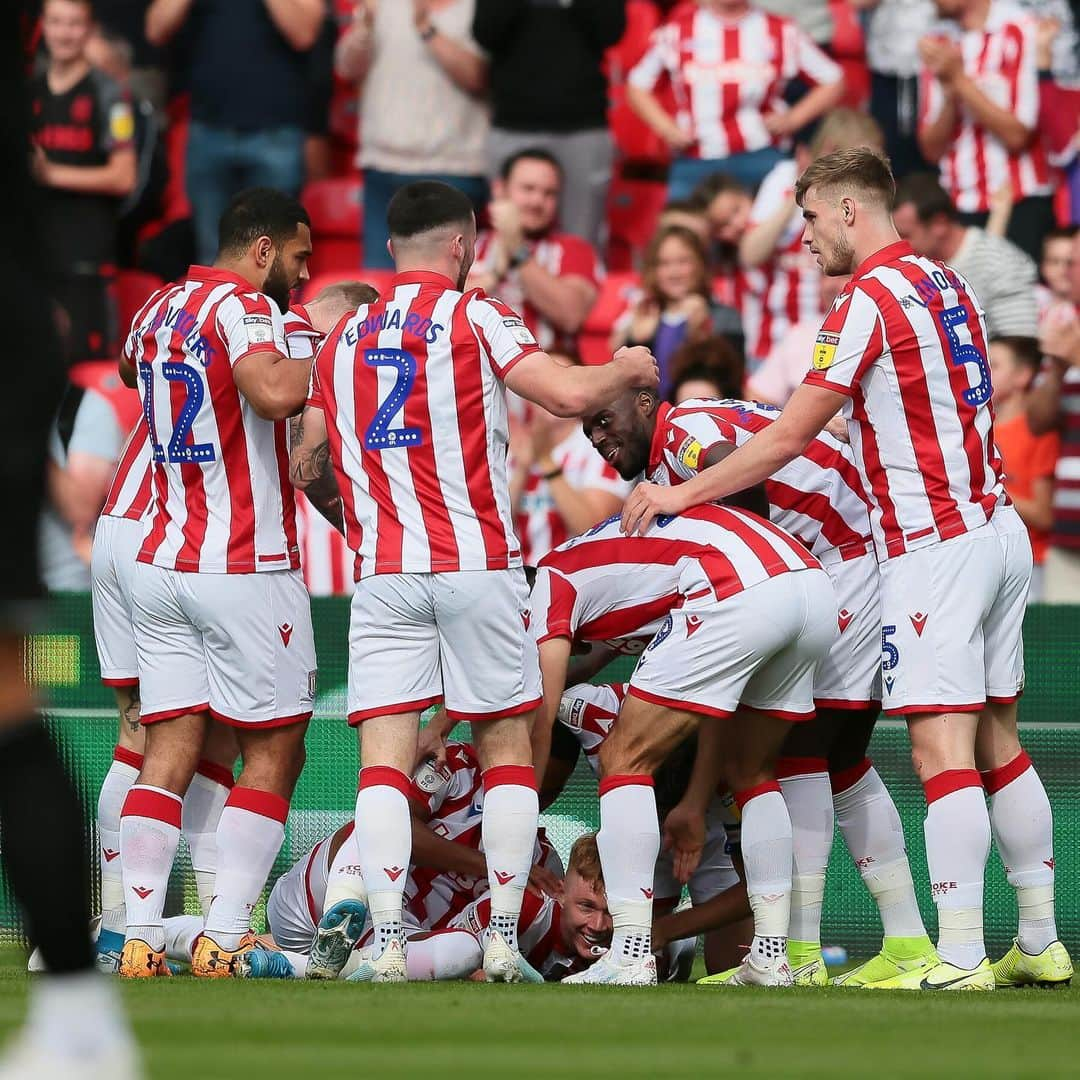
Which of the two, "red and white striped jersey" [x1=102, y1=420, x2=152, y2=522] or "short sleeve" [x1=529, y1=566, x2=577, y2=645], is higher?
"red and white striped jersey" [x1=102, y1=420, x2=152, y2=522]

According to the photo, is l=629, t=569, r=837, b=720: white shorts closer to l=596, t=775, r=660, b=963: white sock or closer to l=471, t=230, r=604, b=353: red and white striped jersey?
l=596, t=775, r=660, b=963: white sock

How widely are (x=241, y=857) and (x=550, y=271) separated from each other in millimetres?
5438

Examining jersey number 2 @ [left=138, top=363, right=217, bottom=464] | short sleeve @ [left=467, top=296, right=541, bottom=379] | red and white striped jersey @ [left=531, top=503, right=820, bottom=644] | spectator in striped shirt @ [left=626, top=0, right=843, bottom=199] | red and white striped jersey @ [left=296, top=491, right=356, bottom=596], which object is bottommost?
red and white striped jersey @ [left=296, top=491, right=356, bottom=596]

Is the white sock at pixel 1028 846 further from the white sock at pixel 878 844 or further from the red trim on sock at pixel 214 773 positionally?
the red trim on sock at pixel 214 773

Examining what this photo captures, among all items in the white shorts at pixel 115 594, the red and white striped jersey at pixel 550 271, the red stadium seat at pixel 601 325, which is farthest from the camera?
the red stadium seat at pixel 601 325

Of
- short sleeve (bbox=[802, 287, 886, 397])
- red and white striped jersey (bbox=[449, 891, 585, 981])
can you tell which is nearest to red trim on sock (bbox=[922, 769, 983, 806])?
short sleeve (bbox=[802, 287, 886, 397])

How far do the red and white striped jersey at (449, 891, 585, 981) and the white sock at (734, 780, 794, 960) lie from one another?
2.14ft

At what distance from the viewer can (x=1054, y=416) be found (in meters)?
10.3

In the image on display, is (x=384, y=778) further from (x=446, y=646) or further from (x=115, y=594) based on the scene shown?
(x=115, y=594)

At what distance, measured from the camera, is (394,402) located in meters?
6.64

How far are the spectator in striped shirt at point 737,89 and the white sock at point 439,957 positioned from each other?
20.6 ft

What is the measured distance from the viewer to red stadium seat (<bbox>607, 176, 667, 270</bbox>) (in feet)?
42.4

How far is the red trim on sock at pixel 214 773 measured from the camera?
750cm

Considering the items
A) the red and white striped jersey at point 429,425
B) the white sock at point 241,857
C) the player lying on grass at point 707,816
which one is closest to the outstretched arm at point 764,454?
the red and white striped jersey at point 429,425
